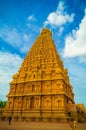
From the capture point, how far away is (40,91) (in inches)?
1233

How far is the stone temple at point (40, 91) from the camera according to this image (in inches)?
1113

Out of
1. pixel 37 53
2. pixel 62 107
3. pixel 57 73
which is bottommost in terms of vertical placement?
pixel 62 107

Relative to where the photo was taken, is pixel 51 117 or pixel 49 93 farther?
pixel 49 93

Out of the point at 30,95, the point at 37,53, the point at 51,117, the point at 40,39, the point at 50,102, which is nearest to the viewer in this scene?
the point at 51,117

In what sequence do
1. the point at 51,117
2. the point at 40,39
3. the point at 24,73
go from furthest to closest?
1. the point at 40,39
2. the point at 24,73
3. the point at 51,117

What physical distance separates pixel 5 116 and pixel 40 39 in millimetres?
23768

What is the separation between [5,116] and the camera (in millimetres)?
30859

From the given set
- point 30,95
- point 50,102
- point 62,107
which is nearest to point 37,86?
point 30,95

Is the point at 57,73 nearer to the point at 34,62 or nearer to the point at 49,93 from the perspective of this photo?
the point at 49,93

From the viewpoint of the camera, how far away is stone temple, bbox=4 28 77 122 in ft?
92.8

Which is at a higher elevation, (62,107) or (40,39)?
(40,39)

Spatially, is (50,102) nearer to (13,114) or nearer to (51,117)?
(51,117)

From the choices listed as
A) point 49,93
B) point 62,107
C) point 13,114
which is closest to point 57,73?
point 49,93

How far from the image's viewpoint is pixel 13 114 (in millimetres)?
31250
